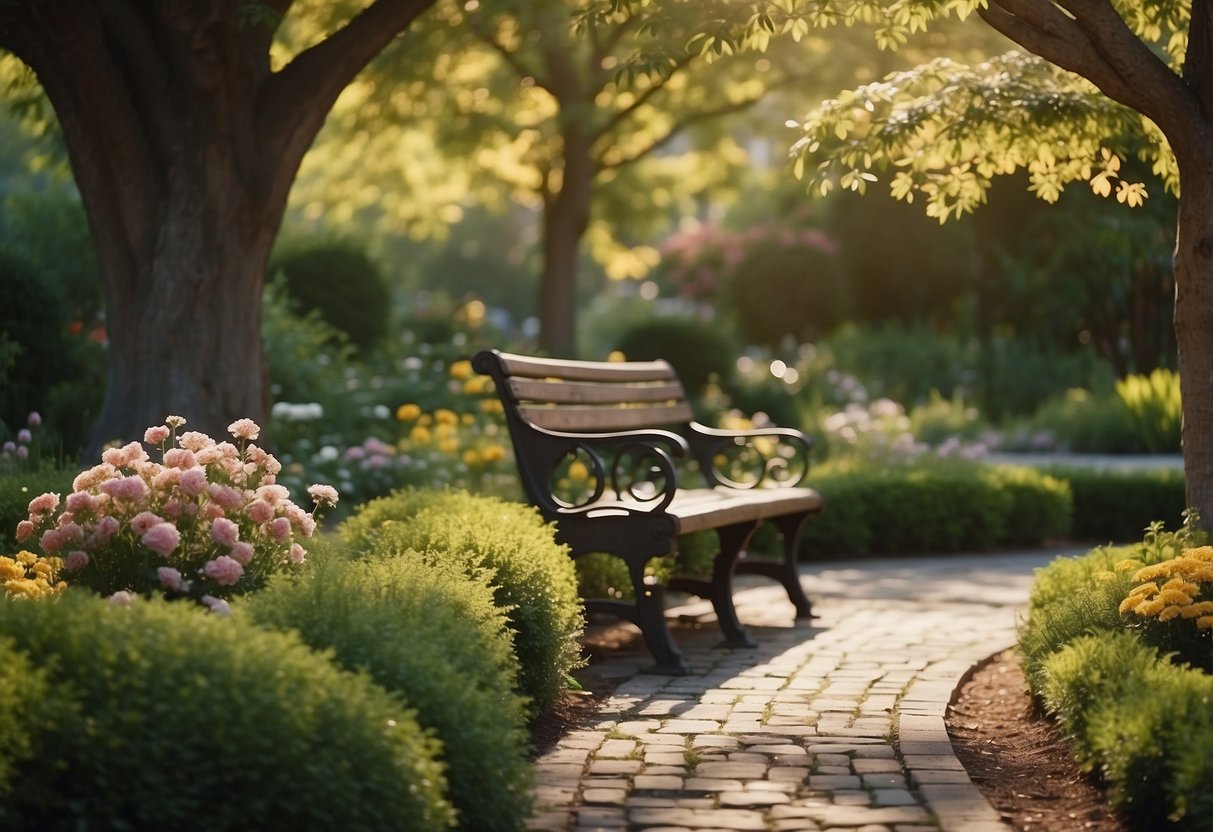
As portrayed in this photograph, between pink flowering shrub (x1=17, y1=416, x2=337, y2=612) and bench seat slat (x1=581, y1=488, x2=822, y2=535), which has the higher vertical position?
pink flowering shrub (x1=17, y1=416, x2=337, y2=612)

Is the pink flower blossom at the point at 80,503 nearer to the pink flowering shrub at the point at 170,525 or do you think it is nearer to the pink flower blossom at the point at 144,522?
the pink flowering shrub at the point at 170,525

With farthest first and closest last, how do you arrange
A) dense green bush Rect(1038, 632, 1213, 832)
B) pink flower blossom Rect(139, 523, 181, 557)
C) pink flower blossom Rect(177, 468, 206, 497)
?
1. pink flower blossom Rect(177, 468, 206, 497)
2. pink flower blossom Rect(139, 523, 181, 557)
3. dense green bush Rect(1038, 632, 1213, 832)

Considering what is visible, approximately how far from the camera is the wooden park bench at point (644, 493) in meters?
6.54

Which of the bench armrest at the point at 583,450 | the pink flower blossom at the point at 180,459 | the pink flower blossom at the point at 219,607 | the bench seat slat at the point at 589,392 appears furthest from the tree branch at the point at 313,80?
the pink flower blossom at the point at 219,607

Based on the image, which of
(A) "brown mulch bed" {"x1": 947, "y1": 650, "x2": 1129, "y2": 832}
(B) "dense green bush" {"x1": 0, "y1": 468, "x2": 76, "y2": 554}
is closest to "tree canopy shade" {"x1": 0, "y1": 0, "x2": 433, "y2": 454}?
(B) "dense green bush" {"x1": 0, "y1": 468, "x2": 76, "y2": 554}

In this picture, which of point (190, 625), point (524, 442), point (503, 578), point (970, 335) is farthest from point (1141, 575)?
point (970, 335)

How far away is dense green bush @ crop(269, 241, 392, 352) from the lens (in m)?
16.8

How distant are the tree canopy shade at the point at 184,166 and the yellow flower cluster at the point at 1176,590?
4.42m

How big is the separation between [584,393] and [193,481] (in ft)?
10.3

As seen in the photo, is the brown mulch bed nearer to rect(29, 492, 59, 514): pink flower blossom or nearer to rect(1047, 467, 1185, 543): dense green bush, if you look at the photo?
rect(29, 492, 59, 514): pink flower blossom

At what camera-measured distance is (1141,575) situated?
5211 millimetres

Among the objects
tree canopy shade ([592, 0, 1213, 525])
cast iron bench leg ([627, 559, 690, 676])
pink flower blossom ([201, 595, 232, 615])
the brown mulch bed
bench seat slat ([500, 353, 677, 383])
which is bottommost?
the brown mulch bed

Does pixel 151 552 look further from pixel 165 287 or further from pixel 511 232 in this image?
pixel 511 232

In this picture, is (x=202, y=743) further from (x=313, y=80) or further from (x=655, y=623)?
(x=313, y=80)
